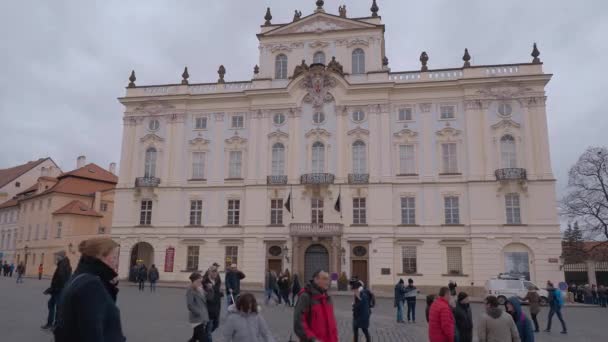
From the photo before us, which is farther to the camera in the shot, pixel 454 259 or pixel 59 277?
pixel 454 259

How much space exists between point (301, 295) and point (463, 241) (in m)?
32.1

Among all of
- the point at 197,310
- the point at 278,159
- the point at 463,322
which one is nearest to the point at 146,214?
the point at 278,159

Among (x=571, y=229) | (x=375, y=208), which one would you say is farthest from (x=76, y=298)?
(x=571, y=229)

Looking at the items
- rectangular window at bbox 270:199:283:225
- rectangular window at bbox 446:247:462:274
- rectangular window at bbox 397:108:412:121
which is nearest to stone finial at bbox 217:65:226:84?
rectangular window at bbox 270:199:283:225

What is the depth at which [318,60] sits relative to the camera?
41.8 m

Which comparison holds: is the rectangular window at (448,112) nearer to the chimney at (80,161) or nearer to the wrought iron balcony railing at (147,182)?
the wrought iron balcony railing at (147,182)

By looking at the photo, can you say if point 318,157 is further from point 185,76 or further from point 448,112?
point 185,76

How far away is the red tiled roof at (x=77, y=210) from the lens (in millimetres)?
50750

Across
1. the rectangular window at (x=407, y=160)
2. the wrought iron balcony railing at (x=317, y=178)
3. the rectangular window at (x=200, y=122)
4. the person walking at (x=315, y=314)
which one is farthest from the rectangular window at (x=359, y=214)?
the person walking at (x=315, y=314)

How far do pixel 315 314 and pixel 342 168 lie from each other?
32443 mm

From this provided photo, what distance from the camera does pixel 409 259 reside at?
36938mm

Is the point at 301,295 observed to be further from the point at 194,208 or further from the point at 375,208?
the point at 194,208

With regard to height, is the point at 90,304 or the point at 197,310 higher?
the point at 90,304

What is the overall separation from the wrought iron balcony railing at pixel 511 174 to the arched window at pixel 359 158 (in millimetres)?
10058
